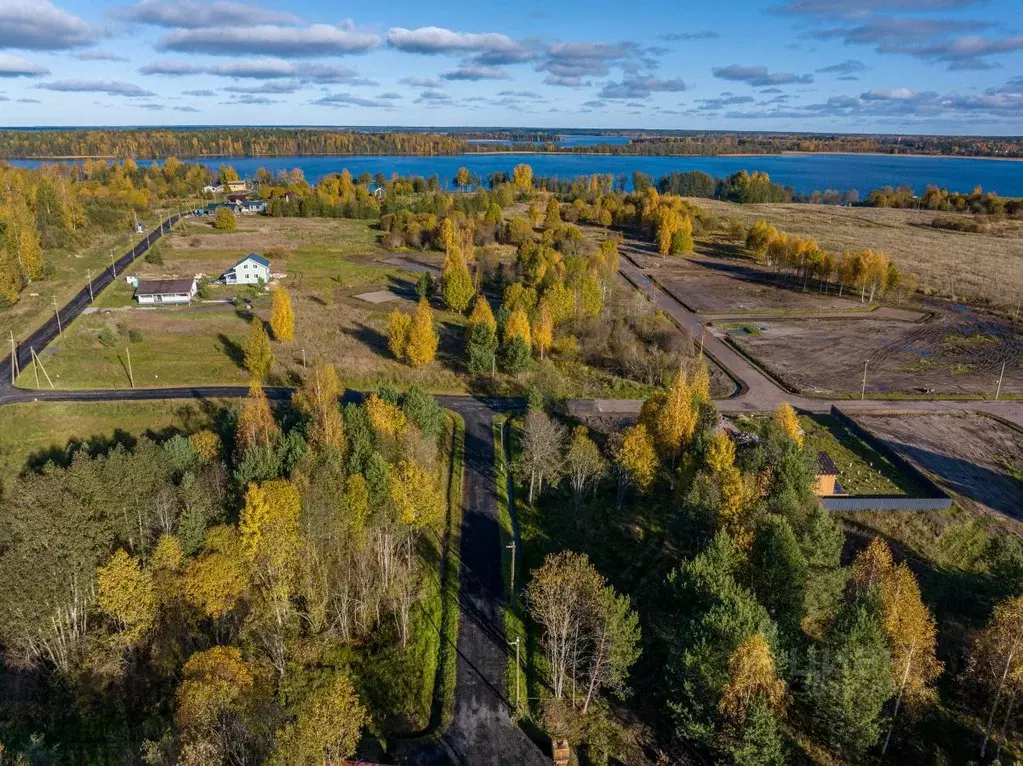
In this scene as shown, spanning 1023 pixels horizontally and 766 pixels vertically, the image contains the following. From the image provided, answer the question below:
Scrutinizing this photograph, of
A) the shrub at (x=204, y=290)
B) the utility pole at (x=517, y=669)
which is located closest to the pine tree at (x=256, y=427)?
the utility pole at (x=517, y=669)

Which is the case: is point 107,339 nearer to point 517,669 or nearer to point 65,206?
point 517,669

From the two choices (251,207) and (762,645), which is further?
(251,207)

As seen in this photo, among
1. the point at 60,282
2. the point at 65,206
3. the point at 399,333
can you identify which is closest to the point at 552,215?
the point at 399,333

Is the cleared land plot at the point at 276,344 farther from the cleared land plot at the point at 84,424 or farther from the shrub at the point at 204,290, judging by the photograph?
the cleared land plot at the point at 84,424

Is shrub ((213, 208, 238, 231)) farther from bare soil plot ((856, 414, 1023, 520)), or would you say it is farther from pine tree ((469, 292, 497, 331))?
bare soil plot ((856, 414, 1023, 520))

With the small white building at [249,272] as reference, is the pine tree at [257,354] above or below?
below

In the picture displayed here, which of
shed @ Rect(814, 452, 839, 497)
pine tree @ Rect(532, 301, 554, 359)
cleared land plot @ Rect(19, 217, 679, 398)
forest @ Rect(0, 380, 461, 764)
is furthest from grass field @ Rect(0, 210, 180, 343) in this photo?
shed @ Rect(814, 452, 839, 497)
